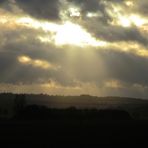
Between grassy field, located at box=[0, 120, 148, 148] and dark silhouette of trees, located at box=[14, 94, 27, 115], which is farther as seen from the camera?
dark silhouette of trees, located at box=[14, 94, 27, 115]

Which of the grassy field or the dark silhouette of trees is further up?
the dark silhouette of trees

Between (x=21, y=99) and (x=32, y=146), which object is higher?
(x=21, y=99)

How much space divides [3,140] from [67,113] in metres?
38.7

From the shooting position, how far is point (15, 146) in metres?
39.7

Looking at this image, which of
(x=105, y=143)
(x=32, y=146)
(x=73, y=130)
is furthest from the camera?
(x=73, y=130)

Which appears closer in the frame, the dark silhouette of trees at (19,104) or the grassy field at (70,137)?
the grassy field at (70,137)

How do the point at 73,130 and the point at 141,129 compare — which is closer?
the point at 73,130

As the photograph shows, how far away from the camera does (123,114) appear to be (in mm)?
89125

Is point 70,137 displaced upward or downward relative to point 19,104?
downward

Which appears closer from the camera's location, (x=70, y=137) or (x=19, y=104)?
A: (x=70, y=137)

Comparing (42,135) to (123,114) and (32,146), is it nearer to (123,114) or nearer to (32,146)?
(32,146)

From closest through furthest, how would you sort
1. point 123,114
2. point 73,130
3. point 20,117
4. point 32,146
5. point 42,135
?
point 32,146 → point 42,135 → point 73,130 → point 20,117 → point 123,114

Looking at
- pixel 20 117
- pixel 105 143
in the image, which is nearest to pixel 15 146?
pixel 105 143

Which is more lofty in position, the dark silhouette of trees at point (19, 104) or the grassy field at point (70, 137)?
the dark silhouette of trees at point (19, 104)
